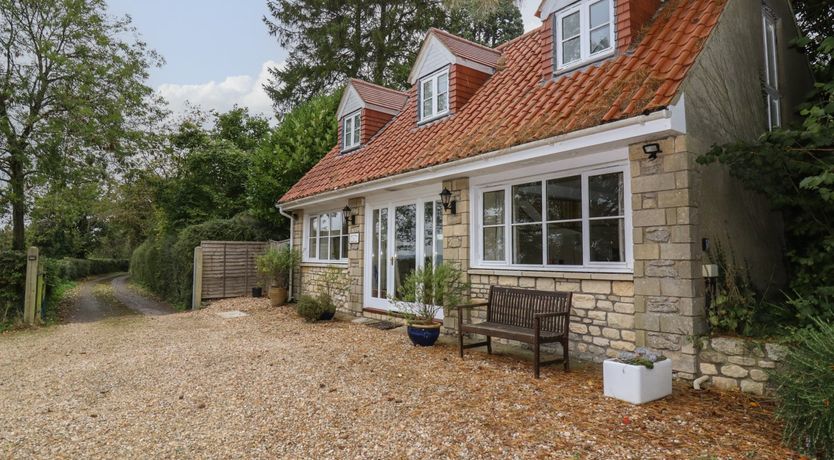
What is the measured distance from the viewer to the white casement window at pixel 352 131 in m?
12.1

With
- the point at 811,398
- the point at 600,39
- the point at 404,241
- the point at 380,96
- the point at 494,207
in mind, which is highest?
the point at 380,96

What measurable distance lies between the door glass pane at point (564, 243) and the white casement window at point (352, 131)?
22.1 ft

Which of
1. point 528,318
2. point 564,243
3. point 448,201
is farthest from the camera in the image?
point 448,201

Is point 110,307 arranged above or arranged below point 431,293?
below

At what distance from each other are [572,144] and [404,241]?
14.7 feet

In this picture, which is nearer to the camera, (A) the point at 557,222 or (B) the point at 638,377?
(B) the point at 638,377

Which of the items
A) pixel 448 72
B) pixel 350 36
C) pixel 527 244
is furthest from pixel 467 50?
pixel 350 36

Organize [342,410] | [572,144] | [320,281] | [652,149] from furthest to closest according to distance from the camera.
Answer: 1. [320,281]
2. [572,144]
3. [652,149]
4. [342,410]

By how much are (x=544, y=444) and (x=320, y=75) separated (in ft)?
66.0

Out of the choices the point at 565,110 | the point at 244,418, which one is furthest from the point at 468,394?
the point at 565,110

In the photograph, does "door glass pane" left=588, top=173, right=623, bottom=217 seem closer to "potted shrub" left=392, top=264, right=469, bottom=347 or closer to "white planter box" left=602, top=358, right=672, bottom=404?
"white planter box" left=602, top=358, right=672, bottom=404

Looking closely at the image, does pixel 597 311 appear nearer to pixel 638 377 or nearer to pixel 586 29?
pixel 638 377

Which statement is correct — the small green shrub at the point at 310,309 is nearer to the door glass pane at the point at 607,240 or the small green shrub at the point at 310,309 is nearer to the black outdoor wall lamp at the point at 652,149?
the door glass pane at the point at 607,240

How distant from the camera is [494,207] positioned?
7.39 m
